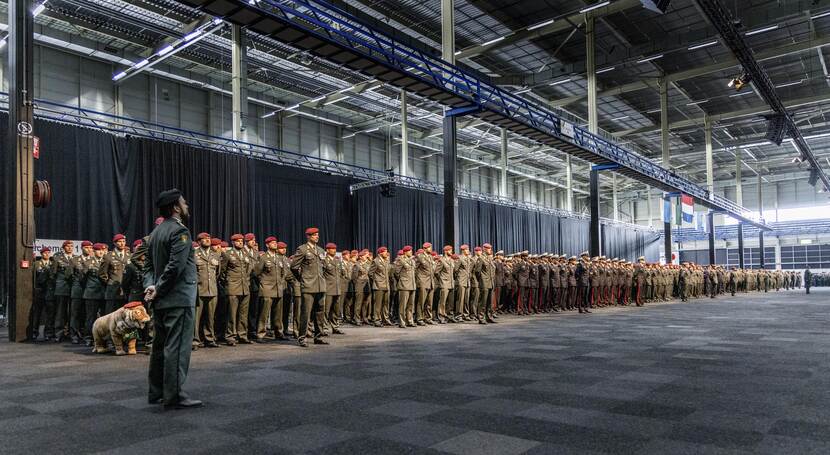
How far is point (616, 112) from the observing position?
28.9 m

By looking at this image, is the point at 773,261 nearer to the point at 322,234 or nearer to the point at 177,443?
the point at 322,234

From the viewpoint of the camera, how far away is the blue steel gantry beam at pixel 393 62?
9.27 meters

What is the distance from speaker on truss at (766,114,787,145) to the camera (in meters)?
23.9

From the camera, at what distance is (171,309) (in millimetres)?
3982

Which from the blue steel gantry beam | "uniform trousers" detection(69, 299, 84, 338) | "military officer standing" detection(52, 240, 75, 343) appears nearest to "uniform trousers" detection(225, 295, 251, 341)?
"uniform trousers" detection(69, 299, 84, 338)

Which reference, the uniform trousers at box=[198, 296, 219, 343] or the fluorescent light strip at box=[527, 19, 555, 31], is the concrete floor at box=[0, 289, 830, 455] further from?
the fluorescent light strip at box=[527, 19, 555, 31]

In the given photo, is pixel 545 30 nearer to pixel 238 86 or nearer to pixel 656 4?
pixel 656 4

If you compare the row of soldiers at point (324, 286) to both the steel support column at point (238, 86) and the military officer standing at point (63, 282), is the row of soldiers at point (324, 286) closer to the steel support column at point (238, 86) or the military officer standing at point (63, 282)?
the military officer standing at point (63, 282)

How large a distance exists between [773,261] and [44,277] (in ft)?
158

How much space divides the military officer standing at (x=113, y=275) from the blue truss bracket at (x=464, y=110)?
822 cm

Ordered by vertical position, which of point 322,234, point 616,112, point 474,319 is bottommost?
point 474,319

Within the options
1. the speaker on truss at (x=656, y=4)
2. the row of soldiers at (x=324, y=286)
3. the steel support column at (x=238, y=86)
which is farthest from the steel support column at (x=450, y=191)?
the steel support column at (x=238, y=86)

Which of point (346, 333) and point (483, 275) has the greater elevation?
point (483, 275)

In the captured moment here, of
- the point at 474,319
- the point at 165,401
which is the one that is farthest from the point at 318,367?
the point at 474,319
